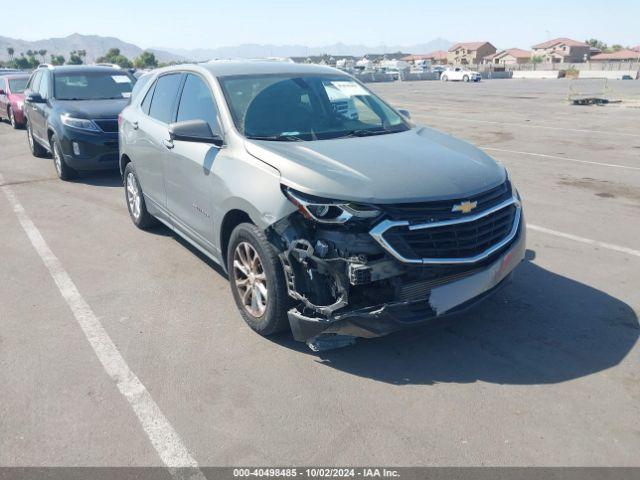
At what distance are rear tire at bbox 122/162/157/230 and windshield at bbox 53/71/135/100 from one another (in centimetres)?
421

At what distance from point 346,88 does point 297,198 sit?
83.3 inches

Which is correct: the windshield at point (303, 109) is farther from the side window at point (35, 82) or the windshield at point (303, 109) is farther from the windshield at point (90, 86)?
the side window at point (35, 82)

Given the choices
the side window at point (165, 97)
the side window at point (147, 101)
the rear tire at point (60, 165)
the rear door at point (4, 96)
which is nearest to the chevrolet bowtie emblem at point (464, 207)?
the side window at point (165, 97)

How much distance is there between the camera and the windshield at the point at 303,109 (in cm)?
440

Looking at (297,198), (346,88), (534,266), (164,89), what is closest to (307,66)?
(346,88)

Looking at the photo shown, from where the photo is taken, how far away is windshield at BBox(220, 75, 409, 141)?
440 centimetres

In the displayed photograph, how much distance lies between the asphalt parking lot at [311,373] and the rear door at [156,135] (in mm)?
719

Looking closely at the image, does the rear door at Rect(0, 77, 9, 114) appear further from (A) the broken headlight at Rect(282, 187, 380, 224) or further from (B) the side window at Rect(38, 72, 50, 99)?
(A) the broken headlight at Rect(282, 187, 380, 224)

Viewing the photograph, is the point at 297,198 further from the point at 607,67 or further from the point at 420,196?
the point at 607,67

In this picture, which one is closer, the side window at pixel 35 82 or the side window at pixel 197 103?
the side window at pixel 197 103

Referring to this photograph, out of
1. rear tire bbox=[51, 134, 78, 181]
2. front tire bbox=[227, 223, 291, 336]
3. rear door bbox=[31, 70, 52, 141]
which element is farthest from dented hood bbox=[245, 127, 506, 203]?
rear door bbox=[31, 70, 52, 141]

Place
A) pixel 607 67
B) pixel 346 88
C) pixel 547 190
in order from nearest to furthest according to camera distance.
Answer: pixel 346 88 < pixel 547 190 < pixel 607 67

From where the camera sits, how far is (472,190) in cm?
368

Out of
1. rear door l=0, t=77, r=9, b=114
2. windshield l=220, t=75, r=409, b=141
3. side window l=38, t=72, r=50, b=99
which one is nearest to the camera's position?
windshield l=220, t=75, r=409, b=141
